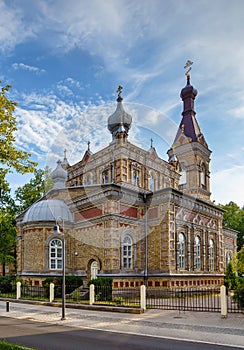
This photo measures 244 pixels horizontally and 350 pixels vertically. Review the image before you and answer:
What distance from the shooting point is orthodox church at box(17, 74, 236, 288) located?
23828 mm

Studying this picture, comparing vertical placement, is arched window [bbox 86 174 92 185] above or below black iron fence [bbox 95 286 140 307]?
above

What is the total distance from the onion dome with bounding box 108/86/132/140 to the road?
19934 millimetres

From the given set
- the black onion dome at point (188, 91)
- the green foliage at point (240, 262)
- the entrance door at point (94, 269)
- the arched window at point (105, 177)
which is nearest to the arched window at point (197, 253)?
the entrance door at point (94, 269)

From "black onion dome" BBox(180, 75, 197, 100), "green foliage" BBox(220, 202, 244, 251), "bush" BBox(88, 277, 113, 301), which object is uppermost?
"black onion dome" BBox(180, 75, 197, 100)

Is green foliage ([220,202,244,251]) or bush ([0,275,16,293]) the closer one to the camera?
bush ([0,275,16,293])

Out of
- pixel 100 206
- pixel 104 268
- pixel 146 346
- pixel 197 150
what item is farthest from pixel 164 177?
pixel 146 346

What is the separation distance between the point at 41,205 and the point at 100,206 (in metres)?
5.11

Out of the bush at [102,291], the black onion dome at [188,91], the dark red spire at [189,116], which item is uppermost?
the black onion dome at [188,91]

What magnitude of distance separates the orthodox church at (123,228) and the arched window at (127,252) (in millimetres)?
65

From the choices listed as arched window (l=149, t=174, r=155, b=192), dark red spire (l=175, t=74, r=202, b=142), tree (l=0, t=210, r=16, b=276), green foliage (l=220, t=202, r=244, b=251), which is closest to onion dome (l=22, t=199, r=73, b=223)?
arched window (l=149, t=174, r=155, b=192)

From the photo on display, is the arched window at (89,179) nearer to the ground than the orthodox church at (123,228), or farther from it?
farther from it

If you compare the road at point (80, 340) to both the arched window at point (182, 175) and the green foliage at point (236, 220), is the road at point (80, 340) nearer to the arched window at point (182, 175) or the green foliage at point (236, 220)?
the arched window at point (182, 175)

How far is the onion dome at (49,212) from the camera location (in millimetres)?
25797

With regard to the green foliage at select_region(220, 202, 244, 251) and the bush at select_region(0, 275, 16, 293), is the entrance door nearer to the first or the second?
the bush at select_region(0, 275, 16, 293)
